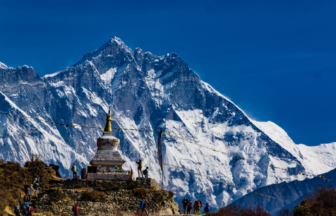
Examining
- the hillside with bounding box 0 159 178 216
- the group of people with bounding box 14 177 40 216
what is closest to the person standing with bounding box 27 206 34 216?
the group of people with bounding box 14 177 40 216

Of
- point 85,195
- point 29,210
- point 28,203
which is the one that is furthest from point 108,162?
point 29,210

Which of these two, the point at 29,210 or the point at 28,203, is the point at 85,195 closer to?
the point at 28,203

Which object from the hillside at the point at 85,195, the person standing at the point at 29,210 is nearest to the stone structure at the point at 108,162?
the hillside at the point at 85,195

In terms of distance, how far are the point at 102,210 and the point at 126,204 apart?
233cm

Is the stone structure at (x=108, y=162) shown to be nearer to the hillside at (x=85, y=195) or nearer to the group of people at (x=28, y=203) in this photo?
the hillside at (x=85, y=195)

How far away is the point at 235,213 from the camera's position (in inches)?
2298

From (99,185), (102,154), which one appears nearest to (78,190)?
(99,185)

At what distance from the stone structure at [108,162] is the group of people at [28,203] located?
533 centimetres

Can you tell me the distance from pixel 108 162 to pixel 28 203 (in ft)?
46.0

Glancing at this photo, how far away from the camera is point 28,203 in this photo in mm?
46719

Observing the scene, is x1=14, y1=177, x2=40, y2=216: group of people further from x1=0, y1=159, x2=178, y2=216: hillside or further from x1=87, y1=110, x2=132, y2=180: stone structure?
x1=87, y1=110, x2=132, y2=180: stone structure

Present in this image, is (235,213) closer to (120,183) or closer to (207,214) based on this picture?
(207,214)

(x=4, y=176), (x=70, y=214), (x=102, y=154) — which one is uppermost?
(x=102, y=154)

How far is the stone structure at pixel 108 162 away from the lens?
54081 millimetres
